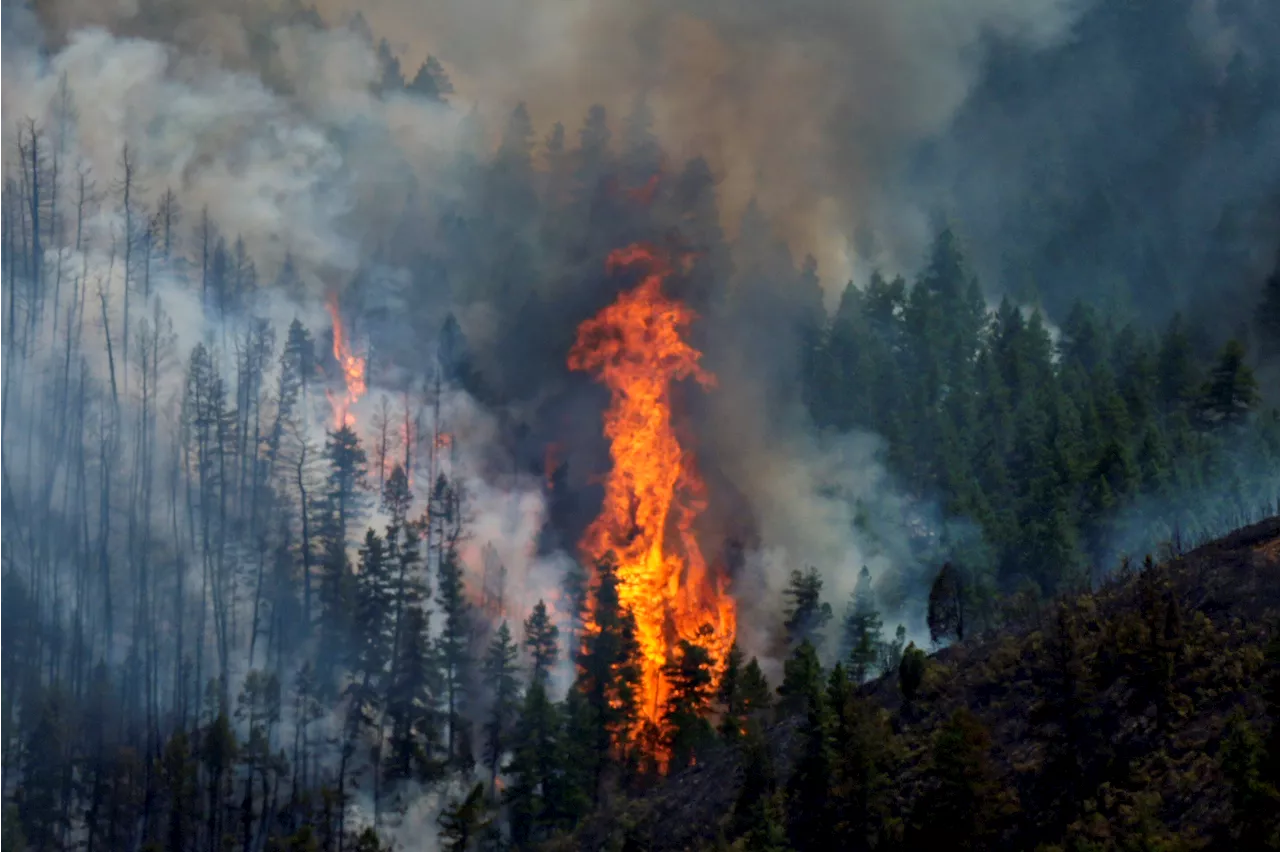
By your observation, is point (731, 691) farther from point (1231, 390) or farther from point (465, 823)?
point (1231, 390)

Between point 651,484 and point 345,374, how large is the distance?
2739 cm

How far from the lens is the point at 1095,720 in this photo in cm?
6250

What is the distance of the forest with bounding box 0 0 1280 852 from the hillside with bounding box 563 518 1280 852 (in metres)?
0.25

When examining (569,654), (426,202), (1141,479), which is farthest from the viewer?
(426,202)

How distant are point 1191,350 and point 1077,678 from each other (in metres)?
58.6

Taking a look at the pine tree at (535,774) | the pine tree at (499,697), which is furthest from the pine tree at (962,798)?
the pine tree at (499,697)

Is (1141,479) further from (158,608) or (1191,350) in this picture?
(158,608)

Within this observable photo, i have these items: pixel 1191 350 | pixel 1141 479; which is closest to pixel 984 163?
pixel 1191 350

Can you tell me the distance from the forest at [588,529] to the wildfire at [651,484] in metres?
0.40

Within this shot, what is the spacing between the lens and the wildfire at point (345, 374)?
121 m

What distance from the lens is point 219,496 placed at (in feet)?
367

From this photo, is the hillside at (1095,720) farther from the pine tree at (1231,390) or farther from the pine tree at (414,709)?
the pine tree at (1231,390)

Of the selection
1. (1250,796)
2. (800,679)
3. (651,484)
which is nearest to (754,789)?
(800,679)

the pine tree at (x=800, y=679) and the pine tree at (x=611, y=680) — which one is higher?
the pine tree at (x=611, y=680)
